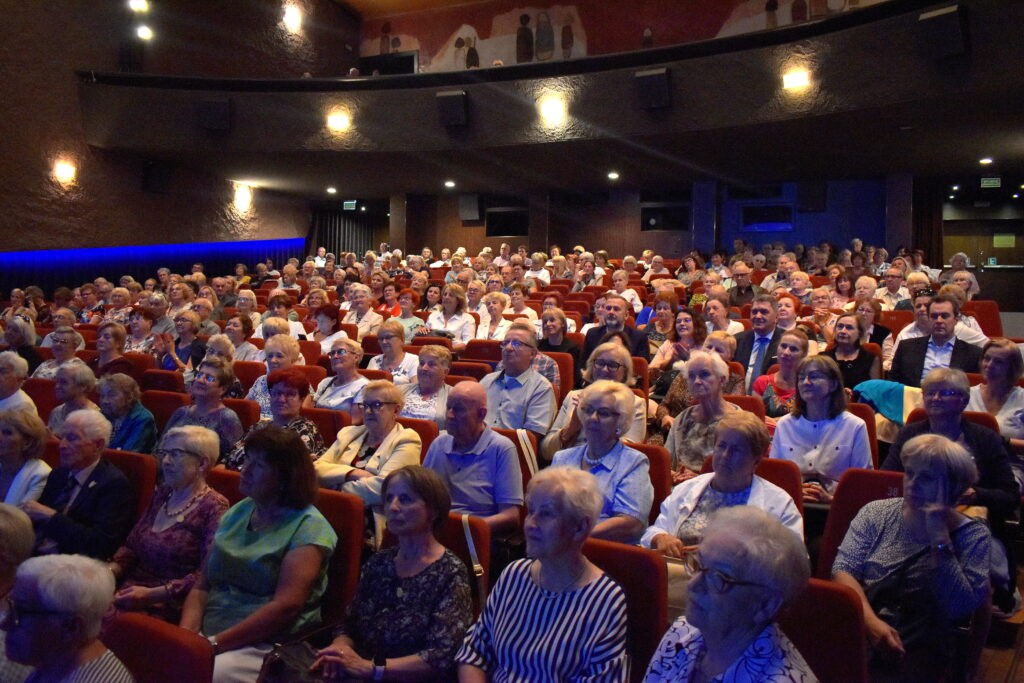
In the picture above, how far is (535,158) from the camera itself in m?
9.77

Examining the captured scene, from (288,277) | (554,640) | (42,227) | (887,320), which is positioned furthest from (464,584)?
(42,227)

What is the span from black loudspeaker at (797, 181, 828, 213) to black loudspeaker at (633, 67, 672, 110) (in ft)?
13.8

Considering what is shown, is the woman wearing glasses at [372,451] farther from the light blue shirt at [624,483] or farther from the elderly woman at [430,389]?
the light blue shirt at [624,483]

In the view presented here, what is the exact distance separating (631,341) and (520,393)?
4.24ft

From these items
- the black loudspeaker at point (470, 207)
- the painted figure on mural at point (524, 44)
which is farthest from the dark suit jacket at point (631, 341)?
the black loudspeaker at point (470, 207)

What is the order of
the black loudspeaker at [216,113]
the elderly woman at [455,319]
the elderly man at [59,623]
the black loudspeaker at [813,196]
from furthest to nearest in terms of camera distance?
the black loudspeaker at [813,196], the black loudspeaker at [216,113], the elderly woman at [455,319], the elderly man at [59,623]

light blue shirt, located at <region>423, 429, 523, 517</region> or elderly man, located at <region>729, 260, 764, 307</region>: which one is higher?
elderly man, located at <region>729, 260, 764, 307</region>

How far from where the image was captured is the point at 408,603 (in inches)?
72.2

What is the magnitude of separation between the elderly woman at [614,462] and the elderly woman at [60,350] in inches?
141

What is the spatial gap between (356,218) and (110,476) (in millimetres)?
13244

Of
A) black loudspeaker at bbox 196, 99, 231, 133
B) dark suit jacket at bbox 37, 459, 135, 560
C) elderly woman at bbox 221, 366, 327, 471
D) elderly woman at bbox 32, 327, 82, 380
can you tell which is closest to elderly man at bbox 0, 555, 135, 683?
dark suit jacket at bbox 37, 459, 135, 560

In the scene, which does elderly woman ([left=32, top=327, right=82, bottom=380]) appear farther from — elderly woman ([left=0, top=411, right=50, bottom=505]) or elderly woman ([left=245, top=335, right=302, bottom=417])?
elderly woman ([left=0, top=411, right=50, bottom=505])

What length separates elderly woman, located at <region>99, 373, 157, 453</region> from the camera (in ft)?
10.6

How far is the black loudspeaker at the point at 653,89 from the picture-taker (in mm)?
7926
